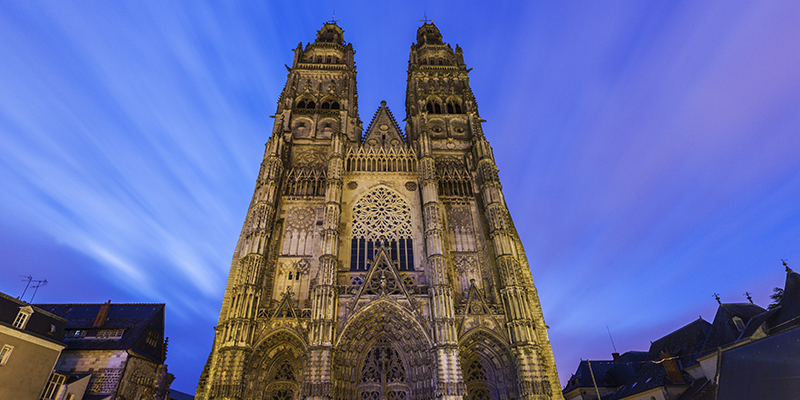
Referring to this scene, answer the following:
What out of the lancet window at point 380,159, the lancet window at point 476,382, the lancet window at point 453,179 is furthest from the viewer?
the lancet window at point 380,159

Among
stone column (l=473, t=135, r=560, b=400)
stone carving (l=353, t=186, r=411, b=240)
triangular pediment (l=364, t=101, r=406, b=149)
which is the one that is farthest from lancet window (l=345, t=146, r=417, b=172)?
stone column (l=473, t=135, r=560, b=400)

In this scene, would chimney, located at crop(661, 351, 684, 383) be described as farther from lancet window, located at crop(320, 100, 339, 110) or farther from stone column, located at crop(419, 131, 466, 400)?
lancet window, located at crop(320, 100, 339, 110)

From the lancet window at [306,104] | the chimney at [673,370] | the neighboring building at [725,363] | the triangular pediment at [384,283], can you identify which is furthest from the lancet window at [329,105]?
the chimney at [673,370]

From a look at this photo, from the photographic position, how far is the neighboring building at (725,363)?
13.7 metres

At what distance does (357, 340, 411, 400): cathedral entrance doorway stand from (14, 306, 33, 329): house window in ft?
52.7

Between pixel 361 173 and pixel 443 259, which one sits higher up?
pixel 361 173

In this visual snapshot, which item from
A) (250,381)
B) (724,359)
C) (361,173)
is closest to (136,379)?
(250,381)

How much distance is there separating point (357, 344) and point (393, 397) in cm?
341

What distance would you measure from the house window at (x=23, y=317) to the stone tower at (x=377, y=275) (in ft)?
26.9

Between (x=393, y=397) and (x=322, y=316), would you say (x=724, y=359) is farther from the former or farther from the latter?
(x=322, y=316)

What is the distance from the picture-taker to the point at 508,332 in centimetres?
2094

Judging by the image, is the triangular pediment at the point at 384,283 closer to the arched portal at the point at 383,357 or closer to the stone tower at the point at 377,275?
the stone tower at the point at 377,275

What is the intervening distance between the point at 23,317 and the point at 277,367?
467 inches

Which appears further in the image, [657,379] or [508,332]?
[657,379]
